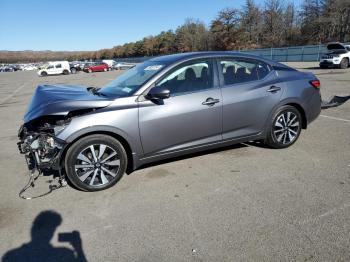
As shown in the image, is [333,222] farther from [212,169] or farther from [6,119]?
[6,119]

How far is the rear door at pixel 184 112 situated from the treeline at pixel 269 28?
57.5 metres

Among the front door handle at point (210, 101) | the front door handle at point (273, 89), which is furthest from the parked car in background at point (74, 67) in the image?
the front door handle at point (210, 101)

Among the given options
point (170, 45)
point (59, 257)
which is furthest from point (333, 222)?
point (170, 45)

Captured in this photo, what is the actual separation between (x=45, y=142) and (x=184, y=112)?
6.09 feet

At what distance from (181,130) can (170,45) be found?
309 ft

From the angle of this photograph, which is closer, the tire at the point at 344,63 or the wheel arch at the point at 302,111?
the wheel arch at the point at 302,111

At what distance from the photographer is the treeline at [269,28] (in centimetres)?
5494

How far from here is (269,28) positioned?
6800 cm

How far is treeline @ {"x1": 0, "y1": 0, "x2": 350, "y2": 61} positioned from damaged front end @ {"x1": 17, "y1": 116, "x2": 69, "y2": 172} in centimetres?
5908

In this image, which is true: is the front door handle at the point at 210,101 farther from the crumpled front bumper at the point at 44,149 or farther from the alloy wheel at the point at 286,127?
the crumpled front bumper at the point at 44,149

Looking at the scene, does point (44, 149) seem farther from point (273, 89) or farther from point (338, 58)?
point (338, 58)

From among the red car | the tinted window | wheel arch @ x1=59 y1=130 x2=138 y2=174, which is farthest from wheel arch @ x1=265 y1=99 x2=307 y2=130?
the red car

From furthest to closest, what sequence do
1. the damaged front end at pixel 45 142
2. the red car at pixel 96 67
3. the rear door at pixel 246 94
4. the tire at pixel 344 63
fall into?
the red car at pixel 96 67
the tire at pixel 344 63
the rear door at pixel 246 94
the damaged front end at pixel 45 142

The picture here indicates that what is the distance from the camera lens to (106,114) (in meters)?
4.00
